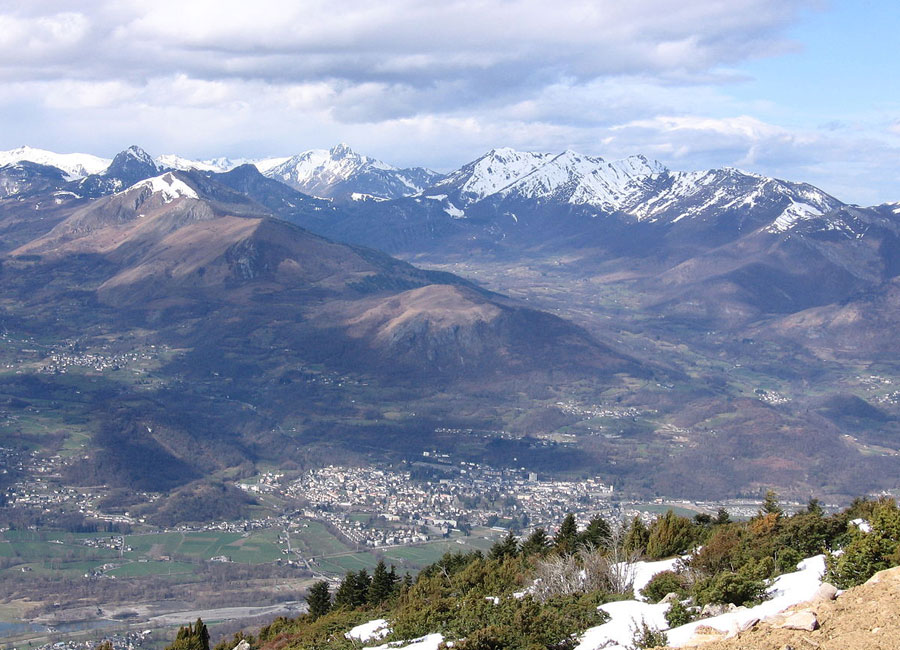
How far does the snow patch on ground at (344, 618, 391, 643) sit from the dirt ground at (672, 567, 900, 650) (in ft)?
51.3

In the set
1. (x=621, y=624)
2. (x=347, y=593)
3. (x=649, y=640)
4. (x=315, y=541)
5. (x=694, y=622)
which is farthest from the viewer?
(x=315, y=541)

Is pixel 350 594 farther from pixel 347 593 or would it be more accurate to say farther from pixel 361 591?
pixel 361 591

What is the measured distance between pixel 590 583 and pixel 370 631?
9223 millimetres

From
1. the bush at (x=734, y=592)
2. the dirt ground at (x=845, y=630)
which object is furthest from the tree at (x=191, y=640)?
the dirt ground at (x=845, y=630)

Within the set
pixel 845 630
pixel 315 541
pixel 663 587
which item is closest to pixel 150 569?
pixel 315 541

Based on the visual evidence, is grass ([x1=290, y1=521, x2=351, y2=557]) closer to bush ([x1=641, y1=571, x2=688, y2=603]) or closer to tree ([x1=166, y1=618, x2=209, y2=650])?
tree ([x1=166, y1=618, x2=209, y2=650])

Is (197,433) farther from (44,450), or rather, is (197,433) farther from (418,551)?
(418,551)

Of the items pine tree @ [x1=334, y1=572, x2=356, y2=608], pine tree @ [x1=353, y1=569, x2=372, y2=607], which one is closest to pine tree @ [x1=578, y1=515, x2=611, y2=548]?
pine tree @ [x1=353, y1=569, x2=372, y2=607]

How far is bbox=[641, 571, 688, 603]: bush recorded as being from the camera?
107 feet

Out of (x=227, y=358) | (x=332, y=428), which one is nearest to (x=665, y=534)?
(x=332, y=428)

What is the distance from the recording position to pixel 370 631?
35656 mm

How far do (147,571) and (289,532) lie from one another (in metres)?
19.0

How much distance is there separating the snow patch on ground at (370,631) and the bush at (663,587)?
9942 mm

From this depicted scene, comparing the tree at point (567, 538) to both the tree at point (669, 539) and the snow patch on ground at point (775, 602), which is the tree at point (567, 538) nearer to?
the tree at point (669, 539)
